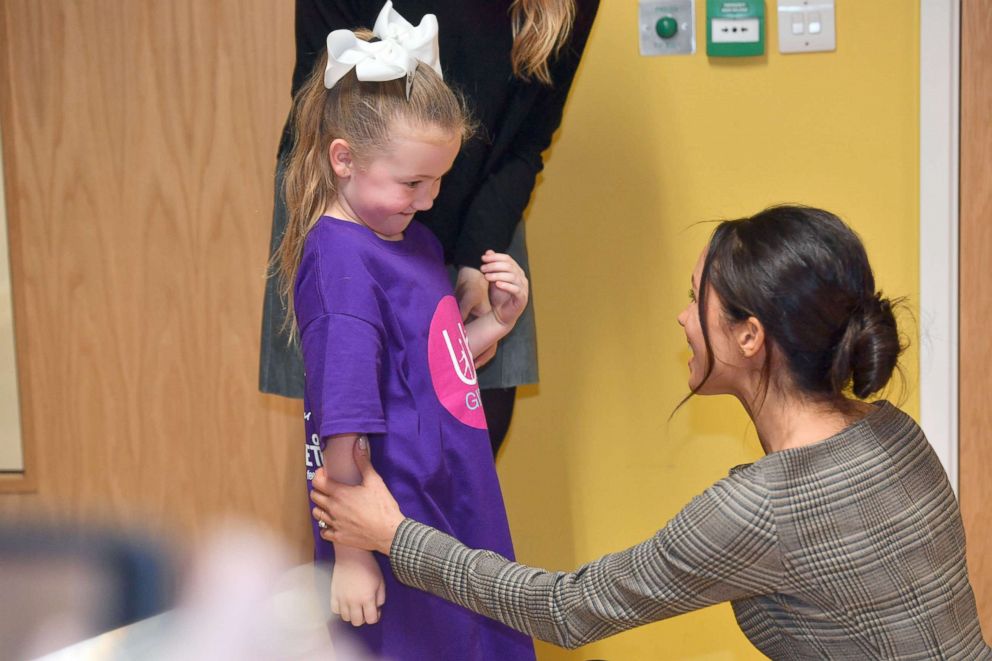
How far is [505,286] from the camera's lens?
1218mm

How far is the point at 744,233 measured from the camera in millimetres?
959

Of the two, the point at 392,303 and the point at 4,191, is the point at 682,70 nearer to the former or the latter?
the point at 392,303

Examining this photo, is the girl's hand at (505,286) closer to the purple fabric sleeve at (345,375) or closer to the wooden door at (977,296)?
the purple fabric sleeve at (345,375)

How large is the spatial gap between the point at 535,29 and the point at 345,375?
0.50m

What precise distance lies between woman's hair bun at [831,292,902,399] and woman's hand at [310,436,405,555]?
1.45ft

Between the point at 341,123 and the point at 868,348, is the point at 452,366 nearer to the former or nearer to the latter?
the point at 341,123

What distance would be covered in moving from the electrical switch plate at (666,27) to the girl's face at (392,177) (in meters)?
0.65

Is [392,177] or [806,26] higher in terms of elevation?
[806,26]

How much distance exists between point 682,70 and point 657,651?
38.1 inches

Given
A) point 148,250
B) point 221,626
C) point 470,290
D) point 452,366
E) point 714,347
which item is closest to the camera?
point 221,626

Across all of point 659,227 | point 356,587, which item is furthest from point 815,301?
point 659,227

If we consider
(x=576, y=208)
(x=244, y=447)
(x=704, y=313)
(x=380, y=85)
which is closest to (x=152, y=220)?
(x=244, y=447)

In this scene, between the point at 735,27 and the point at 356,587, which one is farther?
the point at 735,27

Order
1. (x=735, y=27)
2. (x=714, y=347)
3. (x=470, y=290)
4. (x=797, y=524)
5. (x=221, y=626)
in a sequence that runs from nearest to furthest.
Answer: (x=221, y=626) < (x=797, y=524) < (x=714, y=347) < (x=470, y=290) < (x=735, y=27)
